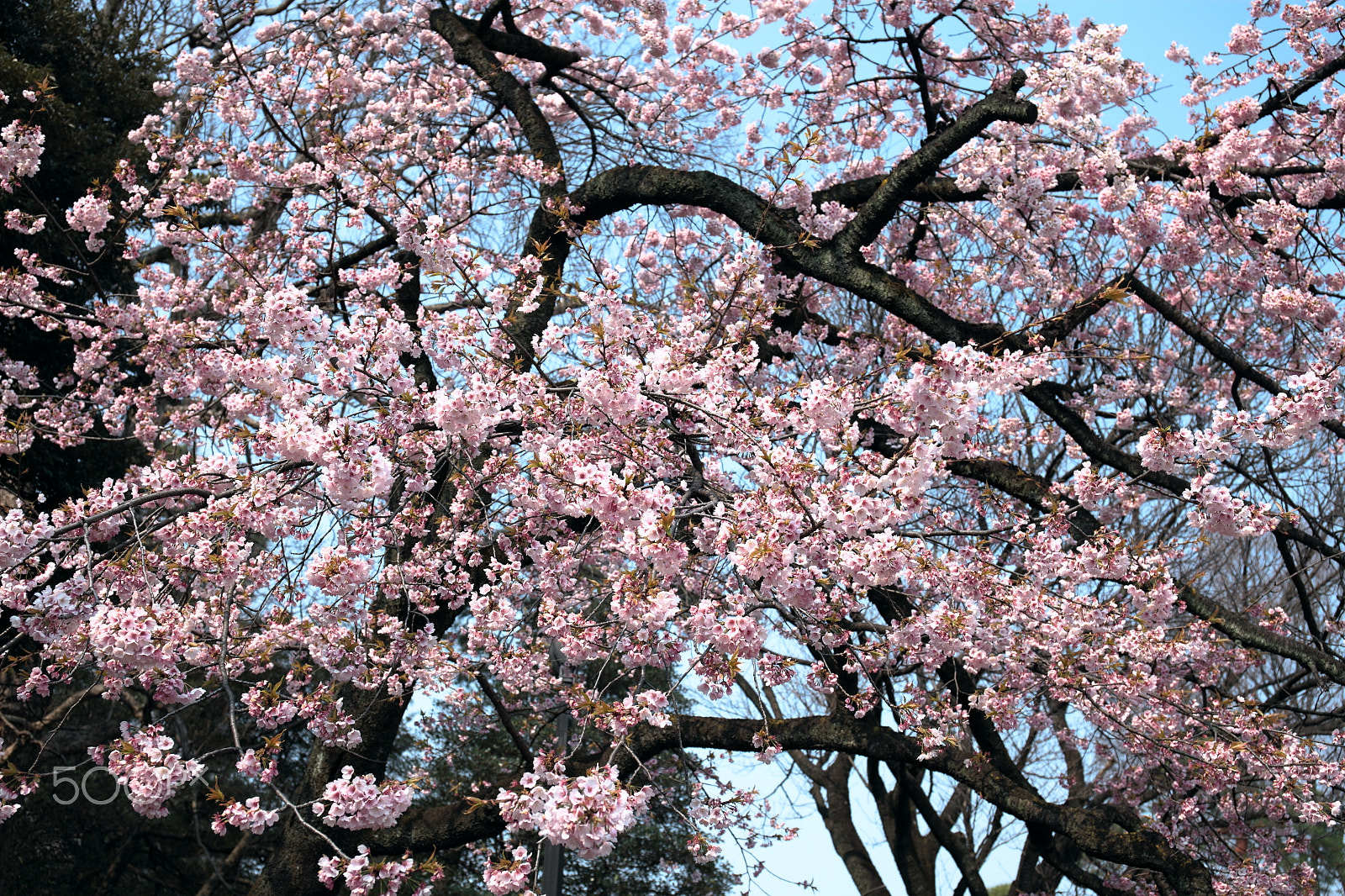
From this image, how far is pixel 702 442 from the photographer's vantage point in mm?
4562

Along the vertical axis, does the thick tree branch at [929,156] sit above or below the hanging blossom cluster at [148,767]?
above

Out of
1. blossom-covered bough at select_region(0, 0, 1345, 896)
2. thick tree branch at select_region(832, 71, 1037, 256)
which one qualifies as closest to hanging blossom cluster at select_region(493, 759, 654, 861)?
blossom-covered bough at select_region(0, 0, 1345, 896)

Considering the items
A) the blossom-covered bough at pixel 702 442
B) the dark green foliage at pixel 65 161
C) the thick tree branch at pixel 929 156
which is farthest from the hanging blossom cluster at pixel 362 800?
the dark green foliage at pixel 65 161

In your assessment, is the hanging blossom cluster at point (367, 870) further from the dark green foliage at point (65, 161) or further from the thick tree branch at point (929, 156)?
the dark green foliage at point (65, 161)

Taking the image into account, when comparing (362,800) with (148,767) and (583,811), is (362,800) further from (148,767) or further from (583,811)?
(583,811)

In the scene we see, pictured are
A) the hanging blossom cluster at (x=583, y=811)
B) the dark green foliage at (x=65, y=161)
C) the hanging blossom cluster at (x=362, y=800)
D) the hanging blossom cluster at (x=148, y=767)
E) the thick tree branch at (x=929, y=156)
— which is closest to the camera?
the hanging blossom cluster at (x=583, y=811)

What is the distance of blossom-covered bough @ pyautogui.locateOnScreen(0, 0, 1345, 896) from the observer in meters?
3.61

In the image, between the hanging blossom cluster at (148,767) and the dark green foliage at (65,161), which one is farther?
the dark green foliage at (65,161)

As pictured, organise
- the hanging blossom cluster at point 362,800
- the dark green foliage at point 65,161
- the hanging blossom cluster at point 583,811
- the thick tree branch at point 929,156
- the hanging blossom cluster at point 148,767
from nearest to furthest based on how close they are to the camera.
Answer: the hanging blossom cluster at point 583,811 < the hanging blossom cluster at point 148,767 < the hanging blossom cluster at point 362,800 < the thick tree branch at point 929,156 < the dark green foliage at point 65,161

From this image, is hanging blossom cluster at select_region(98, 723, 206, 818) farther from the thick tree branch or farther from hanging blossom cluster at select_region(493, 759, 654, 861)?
the thick tree branch

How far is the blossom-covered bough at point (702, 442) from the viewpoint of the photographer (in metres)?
3.61

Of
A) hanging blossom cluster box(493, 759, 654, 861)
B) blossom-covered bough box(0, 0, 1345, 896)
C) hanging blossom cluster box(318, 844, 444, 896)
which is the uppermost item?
blossom-covered bough box(0, 0, 1345, 896)

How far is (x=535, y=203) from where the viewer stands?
8.06 meters

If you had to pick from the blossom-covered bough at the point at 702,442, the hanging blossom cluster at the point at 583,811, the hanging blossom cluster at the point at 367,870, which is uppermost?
the blossom-covered bough at the point at 702,442
